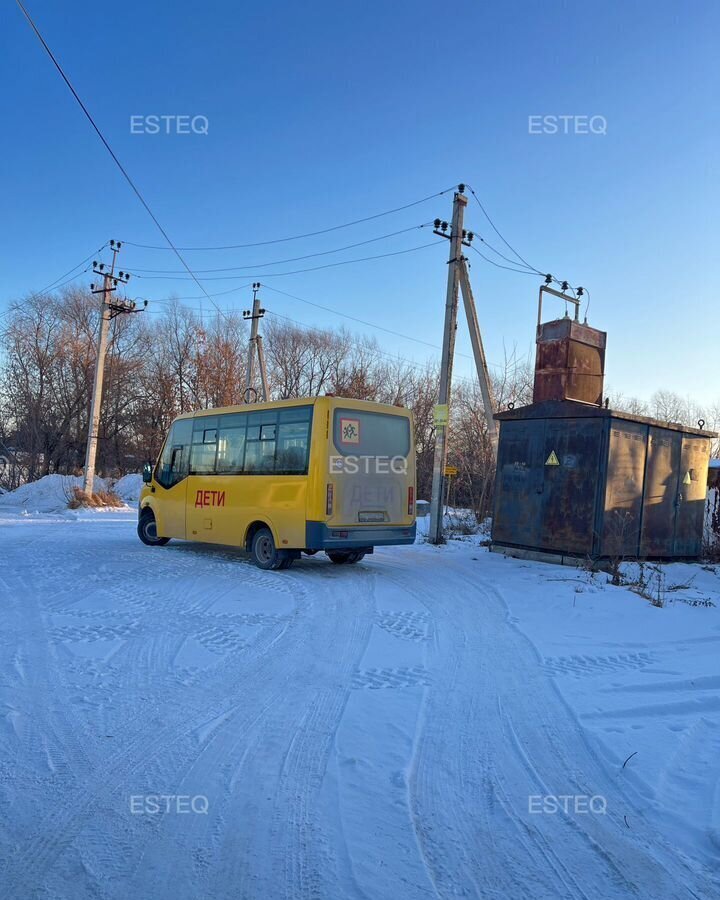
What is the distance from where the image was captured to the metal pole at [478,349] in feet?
54.1

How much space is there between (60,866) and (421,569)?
916 cm

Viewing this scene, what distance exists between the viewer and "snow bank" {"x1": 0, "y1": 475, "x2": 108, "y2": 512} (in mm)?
24562

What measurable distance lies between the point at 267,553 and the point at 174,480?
3.26 meters

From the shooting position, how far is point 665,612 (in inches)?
330

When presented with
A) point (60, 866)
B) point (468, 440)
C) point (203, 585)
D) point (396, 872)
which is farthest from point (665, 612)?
point (468, 440)

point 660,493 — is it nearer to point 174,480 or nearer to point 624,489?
point 624,489

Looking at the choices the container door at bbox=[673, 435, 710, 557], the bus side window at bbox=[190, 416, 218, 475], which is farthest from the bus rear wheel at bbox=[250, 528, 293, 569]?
the container door at bbox=[673, 435, 710, 557]

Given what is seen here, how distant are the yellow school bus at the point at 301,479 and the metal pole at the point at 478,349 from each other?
5.67 metres

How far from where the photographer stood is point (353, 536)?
34.9 ft

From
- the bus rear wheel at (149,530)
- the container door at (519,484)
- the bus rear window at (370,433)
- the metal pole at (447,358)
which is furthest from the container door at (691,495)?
the bus rear wheel at (149,530)

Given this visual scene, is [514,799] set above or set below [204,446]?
below

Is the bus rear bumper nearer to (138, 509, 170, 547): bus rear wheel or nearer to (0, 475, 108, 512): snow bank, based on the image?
(138, 509, 170, 547): bus rear wheel

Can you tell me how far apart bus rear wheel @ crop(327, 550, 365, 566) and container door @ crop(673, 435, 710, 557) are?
6114 mm

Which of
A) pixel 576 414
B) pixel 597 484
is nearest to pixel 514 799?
pixel 597 484
